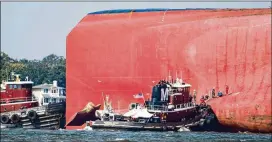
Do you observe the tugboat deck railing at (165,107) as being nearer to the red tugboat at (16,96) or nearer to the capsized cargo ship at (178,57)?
Result: the capsized cargo ship at (178,57)

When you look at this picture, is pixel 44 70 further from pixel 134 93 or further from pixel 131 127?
pixel 131 127

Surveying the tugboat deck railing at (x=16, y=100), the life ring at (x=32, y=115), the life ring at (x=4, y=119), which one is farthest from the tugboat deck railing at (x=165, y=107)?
the tugboat deck railing at (x=16, y=100)

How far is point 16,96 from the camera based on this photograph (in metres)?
54.5

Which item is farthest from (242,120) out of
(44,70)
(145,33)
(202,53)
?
(44,70)

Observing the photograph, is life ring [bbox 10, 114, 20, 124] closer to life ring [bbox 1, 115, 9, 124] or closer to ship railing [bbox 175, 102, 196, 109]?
life ring [bbox 1, 115, 9, 124]

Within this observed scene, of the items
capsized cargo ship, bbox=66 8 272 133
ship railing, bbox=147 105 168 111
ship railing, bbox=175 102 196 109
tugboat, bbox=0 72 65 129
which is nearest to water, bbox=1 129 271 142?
ship railing, bbox=147 105 168 111

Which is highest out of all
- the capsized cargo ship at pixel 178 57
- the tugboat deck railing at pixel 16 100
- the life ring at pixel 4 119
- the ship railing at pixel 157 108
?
the capsized cargo ship at pixel 178 57

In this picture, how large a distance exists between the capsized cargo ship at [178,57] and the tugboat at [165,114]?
61.7 inches

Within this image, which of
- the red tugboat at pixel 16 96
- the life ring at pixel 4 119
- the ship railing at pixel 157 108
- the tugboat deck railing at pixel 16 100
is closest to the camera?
the ship railing at pixel 157 108

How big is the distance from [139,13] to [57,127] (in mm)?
9015

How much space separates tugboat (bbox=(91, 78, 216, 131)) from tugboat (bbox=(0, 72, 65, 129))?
640 centimetres

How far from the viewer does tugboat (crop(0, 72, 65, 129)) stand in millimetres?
51438

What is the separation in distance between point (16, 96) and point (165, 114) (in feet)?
44.0

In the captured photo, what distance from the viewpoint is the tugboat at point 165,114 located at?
44656 mm
